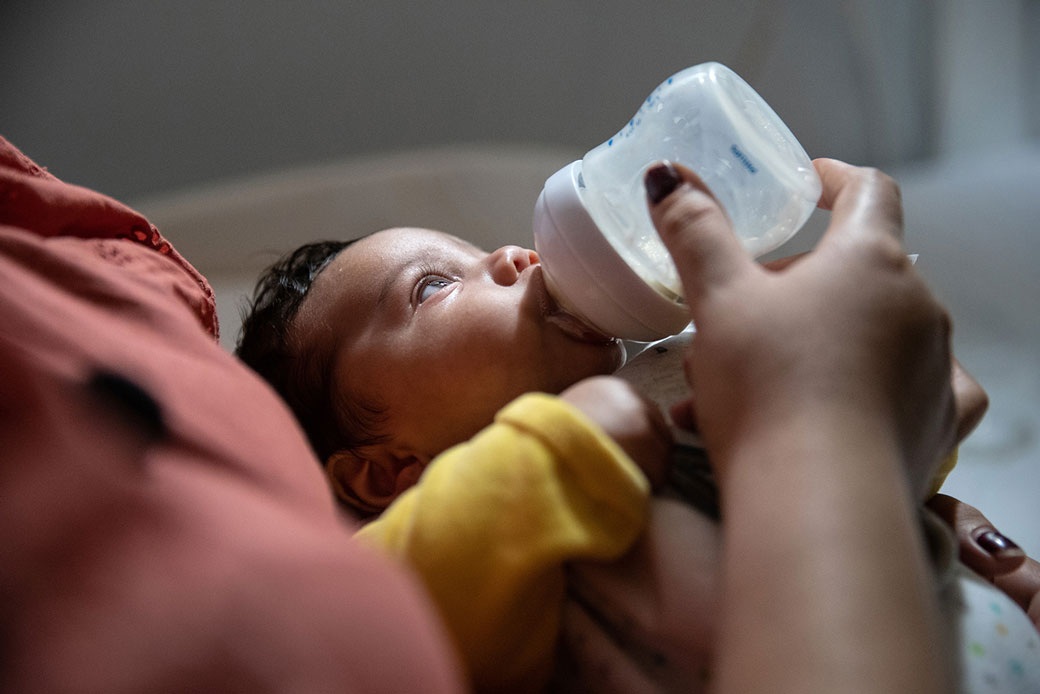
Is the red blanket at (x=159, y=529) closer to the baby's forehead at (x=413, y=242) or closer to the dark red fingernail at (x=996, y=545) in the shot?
the baby's forehead at (x=413, y=242)

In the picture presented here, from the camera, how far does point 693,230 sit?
499mm

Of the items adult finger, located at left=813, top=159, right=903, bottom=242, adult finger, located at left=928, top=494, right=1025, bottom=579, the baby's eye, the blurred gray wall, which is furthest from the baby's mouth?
the blurred gray wall

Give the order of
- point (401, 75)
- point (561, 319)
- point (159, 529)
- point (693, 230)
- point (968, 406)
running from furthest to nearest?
point (401, 75), point (561, 319), point (968, 406), point (693, 230), point (159, 529)

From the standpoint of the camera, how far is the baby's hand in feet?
1.65

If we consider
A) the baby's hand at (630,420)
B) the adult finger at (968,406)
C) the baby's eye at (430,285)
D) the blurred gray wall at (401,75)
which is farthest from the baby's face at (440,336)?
the blurred gray wall at (401,75)

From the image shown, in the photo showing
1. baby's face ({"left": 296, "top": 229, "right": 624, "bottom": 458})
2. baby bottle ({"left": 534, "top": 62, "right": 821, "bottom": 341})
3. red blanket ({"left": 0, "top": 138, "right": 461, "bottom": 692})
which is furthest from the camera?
baby's face ({"left": 296, "top": 229, "right": 624, "bottom": 458})

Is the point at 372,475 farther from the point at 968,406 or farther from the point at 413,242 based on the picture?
the point at 968,406

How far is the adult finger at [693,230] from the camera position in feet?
1.59

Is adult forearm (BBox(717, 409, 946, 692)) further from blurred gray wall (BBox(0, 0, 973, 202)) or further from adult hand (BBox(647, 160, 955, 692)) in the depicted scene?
blurred gray wall (BBox(0, 0, 973, 202))

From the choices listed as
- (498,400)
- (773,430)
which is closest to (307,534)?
(773,430)

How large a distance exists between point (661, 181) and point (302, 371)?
415mm

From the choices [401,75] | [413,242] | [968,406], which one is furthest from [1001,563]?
[401,75]

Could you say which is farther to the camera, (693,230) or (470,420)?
(470,420)

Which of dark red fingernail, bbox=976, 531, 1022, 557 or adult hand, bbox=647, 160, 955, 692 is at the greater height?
adult hand, bbox=647, 160, 955, 692
